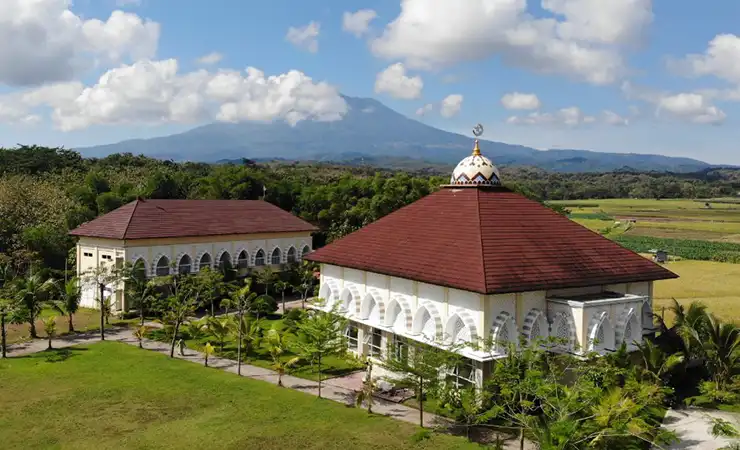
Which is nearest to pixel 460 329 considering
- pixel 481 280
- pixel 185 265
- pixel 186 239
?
pixel 481 280

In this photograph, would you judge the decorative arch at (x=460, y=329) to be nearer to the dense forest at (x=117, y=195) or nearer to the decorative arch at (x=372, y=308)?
the decorative arch at (x=372, y=308)

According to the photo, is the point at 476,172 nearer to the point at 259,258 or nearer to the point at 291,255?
the point at 259,258

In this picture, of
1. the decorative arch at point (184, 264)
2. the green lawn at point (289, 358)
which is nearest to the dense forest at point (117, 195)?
the decorative arch at point (184, 264)

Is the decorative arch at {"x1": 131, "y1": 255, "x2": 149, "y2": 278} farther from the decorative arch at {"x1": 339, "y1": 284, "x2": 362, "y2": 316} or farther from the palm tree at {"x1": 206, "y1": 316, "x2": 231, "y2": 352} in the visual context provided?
the decorative arch at {"x1": 339, "y1": 284, "x2": 362, "y2": 316}

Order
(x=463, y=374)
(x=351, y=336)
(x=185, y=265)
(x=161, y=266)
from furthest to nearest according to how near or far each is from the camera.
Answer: (x=185, y=265) → (x=161, y=266) → (x=351, y=336) → (x=463, y=374)

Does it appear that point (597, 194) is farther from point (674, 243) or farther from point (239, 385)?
point (239, 385)

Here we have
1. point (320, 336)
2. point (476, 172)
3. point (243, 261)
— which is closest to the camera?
point (320, 336)

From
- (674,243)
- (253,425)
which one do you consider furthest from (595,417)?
(674,243)
